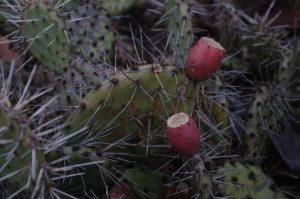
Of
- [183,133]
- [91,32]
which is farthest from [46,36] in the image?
[183,133]

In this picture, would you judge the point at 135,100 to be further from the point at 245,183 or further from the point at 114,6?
the point at 114,6

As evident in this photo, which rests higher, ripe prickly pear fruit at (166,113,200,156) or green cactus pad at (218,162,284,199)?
ripe prickly pear fruit at (166,113,200,156)

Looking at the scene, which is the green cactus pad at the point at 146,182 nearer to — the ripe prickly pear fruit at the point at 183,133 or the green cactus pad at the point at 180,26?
the ripe prickly pear fruit at the point at 183,133

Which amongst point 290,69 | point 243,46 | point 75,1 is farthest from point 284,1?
point 75,1

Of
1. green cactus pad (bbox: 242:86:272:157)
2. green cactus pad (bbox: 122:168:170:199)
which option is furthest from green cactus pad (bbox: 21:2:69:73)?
green cactus pad (bbox: 242:86:272:157)

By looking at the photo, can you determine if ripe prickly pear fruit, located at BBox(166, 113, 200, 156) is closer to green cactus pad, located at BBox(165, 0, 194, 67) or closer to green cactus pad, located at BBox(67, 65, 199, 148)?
green cactus pad, located at BBox(67, 65, 199, 148)

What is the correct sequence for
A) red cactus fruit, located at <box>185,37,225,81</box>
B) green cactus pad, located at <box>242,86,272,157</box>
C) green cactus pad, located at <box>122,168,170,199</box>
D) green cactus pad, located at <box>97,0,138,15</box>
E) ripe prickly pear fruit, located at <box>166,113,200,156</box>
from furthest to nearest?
green cactus pad, located at <box>97,0,138,15</box> < green cactus pad, located at <box>242,86,272,157</box> < green cactus pad, located at <box>122,168,170,199</box> < red cactus fruit, located at <box>185,37,225,81</box> < ripe prickly pear fruit, located at <box>166,113,200,156</box>
